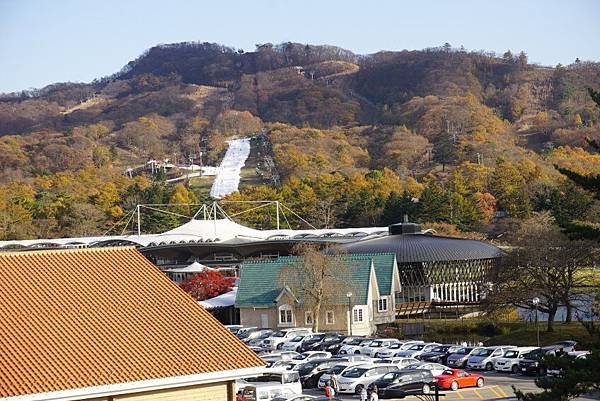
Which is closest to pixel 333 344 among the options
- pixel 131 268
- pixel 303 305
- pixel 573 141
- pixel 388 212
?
pixel 303 305

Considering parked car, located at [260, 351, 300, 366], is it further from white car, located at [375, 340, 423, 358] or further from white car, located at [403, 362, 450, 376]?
white car, located at [403, 362, 450, 376]

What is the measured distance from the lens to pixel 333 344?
4162 centimetres

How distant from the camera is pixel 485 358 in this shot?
3566cm

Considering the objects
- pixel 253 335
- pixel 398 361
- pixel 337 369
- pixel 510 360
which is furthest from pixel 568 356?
pixel 253 335

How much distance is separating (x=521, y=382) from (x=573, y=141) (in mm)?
159636

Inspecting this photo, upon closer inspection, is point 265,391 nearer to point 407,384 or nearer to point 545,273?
point 407,384

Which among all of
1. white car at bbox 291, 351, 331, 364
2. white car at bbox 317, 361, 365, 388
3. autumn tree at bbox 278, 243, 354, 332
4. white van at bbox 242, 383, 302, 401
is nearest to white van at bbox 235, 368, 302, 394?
white van at bbox 242, 383, 302, 401

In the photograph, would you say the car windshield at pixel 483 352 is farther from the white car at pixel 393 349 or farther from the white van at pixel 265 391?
the white van at pixel 265 391

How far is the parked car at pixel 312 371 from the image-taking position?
33.2 meters

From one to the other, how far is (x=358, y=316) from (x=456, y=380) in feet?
66.9

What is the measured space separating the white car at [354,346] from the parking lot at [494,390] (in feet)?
22.5

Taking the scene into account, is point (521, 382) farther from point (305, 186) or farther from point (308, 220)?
point (305, 186)

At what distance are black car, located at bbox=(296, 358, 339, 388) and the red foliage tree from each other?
2541cm

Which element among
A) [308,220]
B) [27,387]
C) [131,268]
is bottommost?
[308,220]
